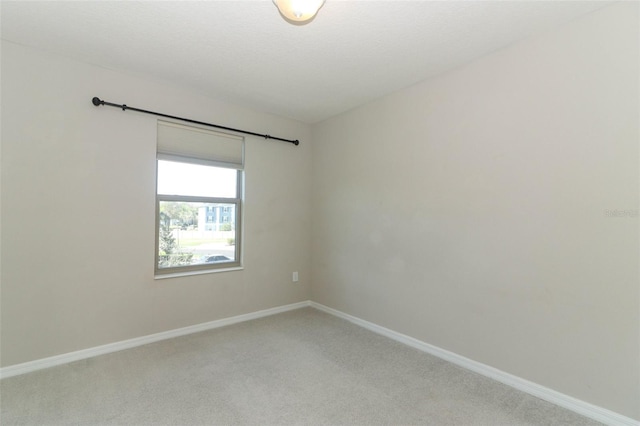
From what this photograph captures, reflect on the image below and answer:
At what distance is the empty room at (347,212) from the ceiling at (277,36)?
2 centimetres

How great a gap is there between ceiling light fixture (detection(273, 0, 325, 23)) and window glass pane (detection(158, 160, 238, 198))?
2.06m

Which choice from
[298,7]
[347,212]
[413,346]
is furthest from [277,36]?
[413,346]

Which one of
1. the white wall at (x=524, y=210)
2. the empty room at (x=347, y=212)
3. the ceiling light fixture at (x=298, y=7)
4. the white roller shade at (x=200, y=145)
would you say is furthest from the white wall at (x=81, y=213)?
the white wall at (x=524, y=210)

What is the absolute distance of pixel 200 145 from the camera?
3242 millimetres

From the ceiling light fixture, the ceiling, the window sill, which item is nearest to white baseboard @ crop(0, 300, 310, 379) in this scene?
the window sill

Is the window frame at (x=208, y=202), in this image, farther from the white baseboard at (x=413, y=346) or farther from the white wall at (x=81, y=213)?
the white baseboard at (x=413, y=346)

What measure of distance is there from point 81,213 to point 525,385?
12.3 feet

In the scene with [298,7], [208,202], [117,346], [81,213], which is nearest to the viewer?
[298,7]

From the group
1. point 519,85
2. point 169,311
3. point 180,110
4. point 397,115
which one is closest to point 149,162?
point 180,110

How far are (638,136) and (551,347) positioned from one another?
1.42 meters

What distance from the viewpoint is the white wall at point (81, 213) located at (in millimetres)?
2312

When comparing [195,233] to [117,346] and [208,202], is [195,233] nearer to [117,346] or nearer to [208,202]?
[208,202]

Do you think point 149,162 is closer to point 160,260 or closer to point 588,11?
point 160,260

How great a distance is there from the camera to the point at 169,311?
9.93 ft
